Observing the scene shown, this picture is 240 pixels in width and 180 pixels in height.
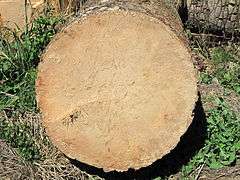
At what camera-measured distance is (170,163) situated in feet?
13.8

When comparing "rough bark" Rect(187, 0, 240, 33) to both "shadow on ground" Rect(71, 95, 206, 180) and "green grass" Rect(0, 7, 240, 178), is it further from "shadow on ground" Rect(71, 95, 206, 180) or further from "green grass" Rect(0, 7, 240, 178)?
"shadow on ground" Rect(71, 95, 206, 180)

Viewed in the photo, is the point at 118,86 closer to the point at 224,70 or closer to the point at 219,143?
the point at 219,143

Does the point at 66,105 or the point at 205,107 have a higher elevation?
the point at 66,105

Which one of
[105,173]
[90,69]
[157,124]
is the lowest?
[105,173]

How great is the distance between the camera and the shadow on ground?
414 centimetres

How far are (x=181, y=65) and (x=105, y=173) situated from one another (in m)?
0.97

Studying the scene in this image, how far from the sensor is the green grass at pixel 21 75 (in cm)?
427

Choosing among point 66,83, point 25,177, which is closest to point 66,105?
point 66,83

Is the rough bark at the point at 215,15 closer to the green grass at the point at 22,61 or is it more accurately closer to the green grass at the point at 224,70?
the green grass at the point at 224,70

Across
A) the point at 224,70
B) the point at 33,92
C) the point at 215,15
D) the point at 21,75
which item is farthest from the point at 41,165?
the point at 215,15

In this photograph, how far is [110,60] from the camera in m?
3.68

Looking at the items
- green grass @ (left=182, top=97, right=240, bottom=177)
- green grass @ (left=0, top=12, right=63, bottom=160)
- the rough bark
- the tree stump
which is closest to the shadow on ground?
green grass @ (left=182, top=97, right=240, bottom=177)

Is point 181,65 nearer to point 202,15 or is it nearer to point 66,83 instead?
point 66,83

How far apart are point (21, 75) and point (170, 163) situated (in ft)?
4.33
